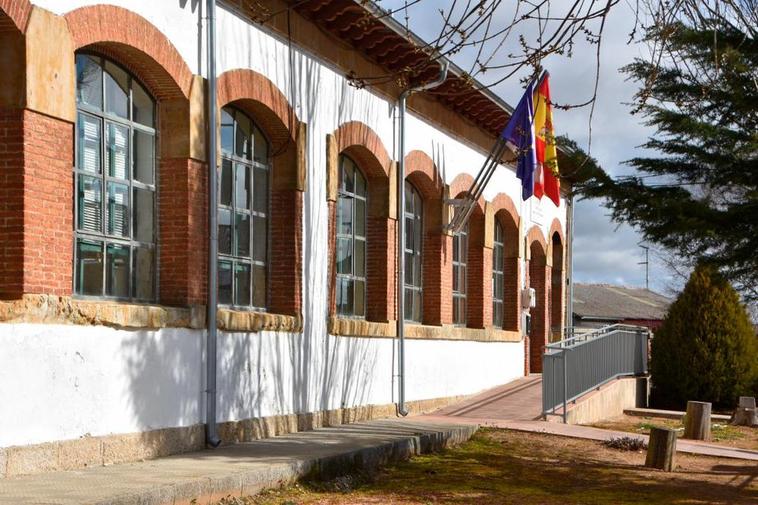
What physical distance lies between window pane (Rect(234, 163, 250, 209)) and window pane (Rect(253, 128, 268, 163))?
11.9 inches

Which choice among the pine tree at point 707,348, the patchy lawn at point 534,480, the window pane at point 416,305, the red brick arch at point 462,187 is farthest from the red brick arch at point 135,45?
the pine tree at point 707,348

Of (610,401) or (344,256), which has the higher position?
(344,256)

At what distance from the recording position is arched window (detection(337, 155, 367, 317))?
1551 centimetres

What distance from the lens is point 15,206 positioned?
8.85 metres

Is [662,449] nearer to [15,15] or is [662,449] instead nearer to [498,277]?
[15,15]

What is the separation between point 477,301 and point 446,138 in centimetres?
341

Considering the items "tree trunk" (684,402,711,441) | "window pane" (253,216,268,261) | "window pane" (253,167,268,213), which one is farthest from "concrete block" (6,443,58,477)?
"tree trunk" (684,402,711,441)

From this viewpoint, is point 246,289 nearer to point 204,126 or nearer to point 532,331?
point 204,126

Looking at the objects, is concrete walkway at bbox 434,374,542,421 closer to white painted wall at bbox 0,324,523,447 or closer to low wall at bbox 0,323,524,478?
white painted wall at bbox 0,324,523,447

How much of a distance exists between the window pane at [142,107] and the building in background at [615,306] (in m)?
34.5

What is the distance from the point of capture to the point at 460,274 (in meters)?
20.6

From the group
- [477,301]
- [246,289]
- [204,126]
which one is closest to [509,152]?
[477,301]

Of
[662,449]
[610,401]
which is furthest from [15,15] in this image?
[610,401]

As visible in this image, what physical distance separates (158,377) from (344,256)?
17.6ft
